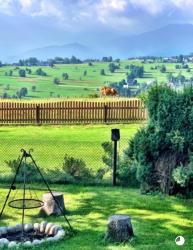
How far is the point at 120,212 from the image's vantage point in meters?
12.4

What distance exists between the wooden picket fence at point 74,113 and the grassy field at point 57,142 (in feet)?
5.94

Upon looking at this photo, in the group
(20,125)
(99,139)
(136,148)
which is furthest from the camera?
(20,125)

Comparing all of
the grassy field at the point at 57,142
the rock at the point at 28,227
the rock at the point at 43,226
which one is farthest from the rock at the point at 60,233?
the grassy field at the point at 57,142

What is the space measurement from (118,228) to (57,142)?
513 inches

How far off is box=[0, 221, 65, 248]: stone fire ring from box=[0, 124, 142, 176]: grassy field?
17.5ft

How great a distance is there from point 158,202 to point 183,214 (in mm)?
1035

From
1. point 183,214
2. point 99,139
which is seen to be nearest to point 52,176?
point 183,214

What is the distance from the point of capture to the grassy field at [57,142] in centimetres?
1834

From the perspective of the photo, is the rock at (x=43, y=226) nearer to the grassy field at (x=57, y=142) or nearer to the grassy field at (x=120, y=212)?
the grassy field at (x=120, y=212)

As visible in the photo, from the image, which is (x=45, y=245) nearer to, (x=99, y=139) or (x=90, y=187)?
(x=90, y=187)

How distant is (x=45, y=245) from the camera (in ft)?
32.6

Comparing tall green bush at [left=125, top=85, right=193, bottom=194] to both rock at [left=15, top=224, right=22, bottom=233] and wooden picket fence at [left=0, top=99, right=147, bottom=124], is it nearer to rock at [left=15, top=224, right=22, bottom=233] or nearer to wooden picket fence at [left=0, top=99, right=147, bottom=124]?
rock at [left=15, top=224, right=22, bottom=233]

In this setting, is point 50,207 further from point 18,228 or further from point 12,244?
point 12,244

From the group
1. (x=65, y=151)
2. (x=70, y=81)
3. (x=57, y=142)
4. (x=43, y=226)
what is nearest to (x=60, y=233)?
(x=43, y=226)
